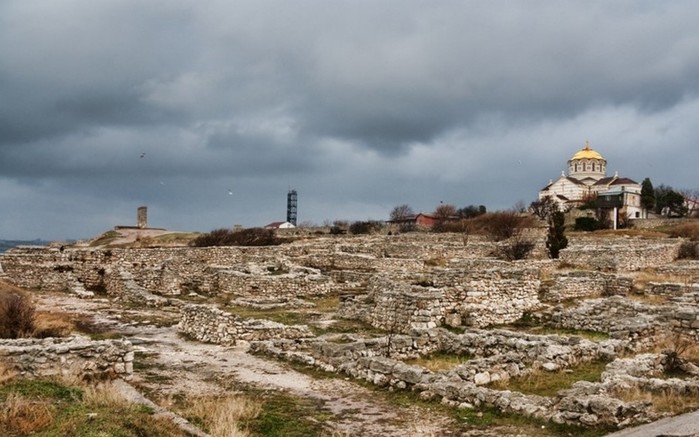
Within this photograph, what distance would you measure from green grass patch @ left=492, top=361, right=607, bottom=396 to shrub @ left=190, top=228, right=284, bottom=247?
4151cm

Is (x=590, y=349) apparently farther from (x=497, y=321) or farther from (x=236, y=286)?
(x=236, y=286)

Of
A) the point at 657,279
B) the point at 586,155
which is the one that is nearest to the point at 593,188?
the point at 586,155

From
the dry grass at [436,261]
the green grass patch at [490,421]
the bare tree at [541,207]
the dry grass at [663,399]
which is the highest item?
the bare tree at [541,207]

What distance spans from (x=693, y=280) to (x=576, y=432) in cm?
2261

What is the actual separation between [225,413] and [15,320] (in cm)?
777

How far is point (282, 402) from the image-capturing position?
1143cm

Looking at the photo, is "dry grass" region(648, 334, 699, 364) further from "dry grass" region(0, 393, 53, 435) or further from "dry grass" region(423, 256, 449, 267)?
"dry grass" region(423, 256, 449, 267)

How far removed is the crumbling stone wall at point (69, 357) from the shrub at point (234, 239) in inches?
1550

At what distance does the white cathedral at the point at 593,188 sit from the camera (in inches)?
4304

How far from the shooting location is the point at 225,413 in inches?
392

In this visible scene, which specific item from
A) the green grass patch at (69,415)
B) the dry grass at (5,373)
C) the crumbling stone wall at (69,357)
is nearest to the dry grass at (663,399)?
the green grass patch at (69,415)

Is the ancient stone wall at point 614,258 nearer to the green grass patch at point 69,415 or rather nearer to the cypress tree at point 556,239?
the cypress tree at point 556,239

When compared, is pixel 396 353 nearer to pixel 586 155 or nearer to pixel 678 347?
pixel 678 347

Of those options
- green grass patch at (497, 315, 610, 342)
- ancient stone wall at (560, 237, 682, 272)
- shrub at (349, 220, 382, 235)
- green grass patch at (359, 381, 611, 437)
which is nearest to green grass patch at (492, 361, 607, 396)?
green grass patch at (359, 381, 611, 437)
